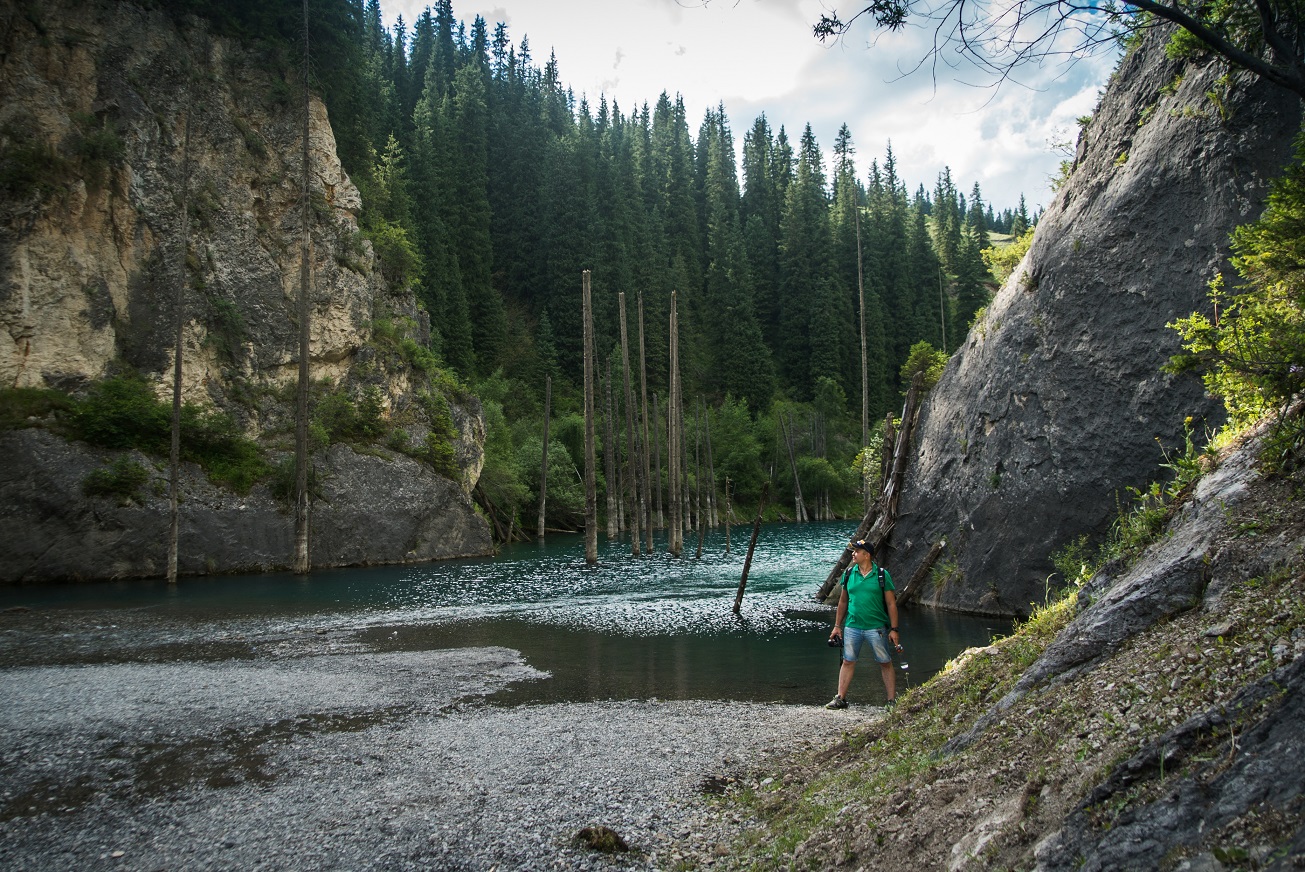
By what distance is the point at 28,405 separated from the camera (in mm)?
25484

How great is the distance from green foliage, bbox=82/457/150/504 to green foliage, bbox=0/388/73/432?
A: 2.44 metres

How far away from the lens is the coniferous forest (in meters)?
56.9

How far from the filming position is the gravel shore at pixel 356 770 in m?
5.18

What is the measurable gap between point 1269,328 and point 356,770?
8.79m

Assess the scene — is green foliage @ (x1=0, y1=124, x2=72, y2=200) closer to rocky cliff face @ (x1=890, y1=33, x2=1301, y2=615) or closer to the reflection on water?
the reflection on water

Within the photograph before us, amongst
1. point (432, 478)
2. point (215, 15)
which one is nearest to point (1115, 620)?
point (432, 478)

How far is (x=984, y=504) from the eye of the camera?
16.4 metres

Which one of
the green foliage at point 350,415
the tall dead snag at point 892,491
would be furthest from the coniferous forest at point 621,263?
the tall dead snag at point 892,491

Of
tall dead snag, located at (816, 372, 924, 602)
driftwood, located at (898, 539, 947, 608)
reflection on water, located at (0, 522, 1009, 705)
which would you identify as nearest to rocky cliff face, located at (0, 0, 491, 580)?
reflection on water, located at (0, 522, 1009, 705)

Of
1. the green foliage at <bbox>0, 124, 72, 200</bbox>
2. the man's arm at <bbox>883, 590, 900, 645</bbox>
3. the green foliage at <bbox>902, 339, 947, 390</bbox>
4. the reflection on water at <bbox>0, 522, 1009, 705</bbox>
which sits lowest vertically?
the reflection on water at <bbox>0, 522, 1009, 705</bbox>

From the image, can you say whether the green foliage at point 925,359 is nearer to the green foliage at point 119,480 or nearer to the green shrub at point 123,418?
the green foliage at point 119,480

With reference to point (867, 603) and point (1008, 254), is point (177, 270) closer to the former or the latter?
point (1008, 254)

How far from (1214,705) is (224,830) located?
6139 mm

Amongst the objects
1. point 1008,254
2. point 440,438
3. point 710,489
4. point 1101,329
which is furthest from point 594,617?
point 710,489
